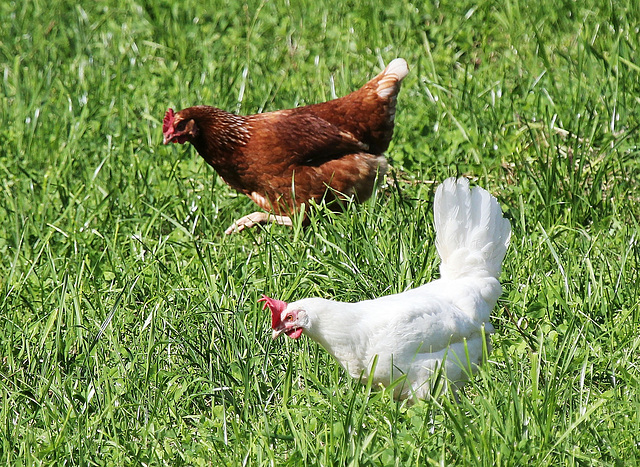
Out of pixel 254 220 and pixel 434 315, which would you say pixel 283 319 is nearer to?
pixel 434 315

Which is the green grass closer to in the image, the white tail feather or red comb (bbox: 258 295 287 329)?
red comb (bbox: 258 295 287 329)

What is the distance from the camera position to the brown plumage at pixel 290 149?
14.7 feet

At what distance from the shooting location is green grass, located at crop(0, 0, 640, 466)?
8.67ft

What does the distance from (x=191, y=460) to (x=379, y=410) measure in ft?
2.23

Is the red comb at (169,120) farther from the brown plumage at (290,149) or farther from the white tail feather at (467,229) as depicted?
the white tail feather at (467,229)

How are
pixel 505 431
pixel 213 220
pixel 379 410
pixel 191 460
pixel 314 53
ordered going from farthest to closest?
1. pixel 314 53
2. pixel 213 220
3. pixel 379 410
4. pixel 191 460
5. pixel 505 431

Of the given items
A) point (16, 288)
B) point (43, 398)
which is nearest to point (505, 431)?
point (43, 398)

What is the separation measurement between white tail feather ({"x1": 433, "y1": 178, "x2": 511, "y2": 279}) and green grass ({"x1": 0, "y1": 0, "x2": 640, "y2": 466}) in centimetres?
32

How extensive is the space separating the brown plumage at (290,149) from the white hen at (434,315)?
122cm

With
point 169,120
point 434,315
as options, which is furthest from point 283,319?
point 169,120

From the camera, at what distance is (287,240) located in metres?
3.97

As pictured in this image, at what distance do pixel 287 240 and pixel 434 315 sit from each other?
3.99 ft

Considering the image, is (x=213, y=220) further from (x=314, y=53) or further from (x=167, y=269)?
(x=314, y=53)

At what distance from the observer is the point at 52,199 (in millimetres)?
4762
